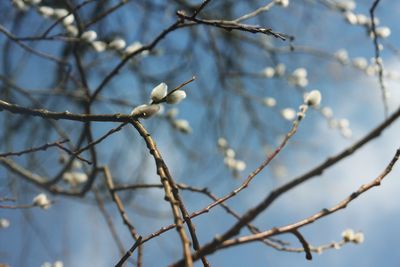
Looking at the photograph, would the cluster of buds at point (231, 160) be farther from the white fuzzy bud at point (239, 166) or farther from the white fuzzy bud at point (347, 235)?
the white fuzzy bud at point (347, 235)

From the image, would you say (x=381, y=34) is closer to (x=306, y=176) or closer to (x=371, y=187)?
(x=371, y=187)

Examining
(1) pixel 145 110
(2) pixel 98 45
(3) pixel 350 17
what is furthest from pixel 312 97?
(3) pixel 350 17

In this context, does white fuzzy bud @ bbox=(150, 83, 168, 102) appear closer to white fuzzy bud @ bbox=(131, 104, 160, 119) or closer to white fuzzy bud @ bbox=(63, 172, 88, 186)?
white fuzzy bud @ bbox=(131, 104, 160, 119)

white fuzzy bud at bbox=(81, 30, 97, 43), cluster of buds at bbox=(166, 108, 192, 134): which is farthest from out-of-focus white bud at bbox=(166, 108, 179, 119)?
white fuzzy bud at bbox=(81, 30, 97, 43)

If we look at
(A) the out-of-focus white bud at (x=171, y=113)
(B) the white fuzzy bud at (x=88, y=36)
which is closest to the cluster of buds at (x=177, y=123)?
(A) the out-of-focus white bud at (x=171, y=113)

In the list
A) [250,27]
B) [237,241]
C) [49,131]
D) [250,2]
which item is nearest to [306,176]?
[237,241]
